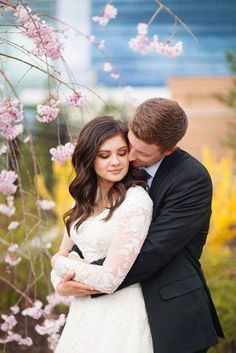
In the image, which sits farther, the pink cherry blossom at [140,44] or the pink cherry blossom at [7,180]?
the pink cherry blossom at [140,44]

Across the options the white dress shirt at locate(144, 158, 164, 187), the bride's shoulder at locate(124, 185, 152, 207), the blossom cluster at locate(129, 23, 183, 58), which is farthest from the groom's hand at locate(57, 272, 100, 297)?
the blossom cluster at locate(129, 23, 183, 58)

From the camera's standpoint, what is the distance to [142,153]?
2.93 meters

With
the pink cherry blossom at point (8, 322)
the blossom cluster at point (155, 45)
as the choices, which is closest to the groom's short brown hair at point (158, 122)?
the blossom cluster at point (155, 45)

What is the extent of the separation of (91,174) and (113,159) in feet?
0.50

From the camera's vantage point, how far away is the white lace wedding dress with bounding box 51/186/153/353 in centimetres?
285

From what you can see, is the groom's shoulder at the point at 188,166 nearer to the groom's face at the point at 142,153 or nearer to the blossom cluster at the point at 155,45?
the groom's face at the point at 142,153

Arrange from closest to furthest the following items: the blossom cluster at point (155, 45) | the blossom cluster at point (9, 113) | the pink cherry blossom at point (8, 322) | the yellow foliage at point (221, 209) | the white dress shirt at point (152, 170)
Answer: the white dress shirt at point (152, 170)
the blossom cluster at point (9, 113)
the blossom cluster at point (155, 45)
the pink cherry blossom at point (8, 322)
the yellow foliage at point (221, 209)

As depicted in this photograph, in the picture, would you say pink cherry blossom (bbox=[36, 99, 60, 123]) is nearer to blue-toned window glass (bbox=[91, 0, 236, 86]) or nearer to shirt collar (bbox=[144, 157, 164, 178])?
shirt collar (bbox=[144, 157, 164, 178])

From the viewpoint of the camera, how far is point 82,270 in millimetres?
2900

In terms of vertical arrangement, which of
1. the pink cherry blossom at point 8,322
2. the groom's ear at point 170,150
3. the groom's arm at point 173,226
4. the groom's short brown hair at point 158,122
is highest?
the groom's short brown hair at point 158,122

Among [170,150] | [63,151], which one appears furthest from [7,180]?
[170,150]

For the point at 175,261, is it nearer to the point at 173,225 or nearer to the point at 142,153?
the point at 173,225

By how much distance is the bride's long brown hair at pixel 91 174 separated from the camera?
299 cm

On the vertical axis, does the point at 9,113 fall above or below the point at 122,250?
above
